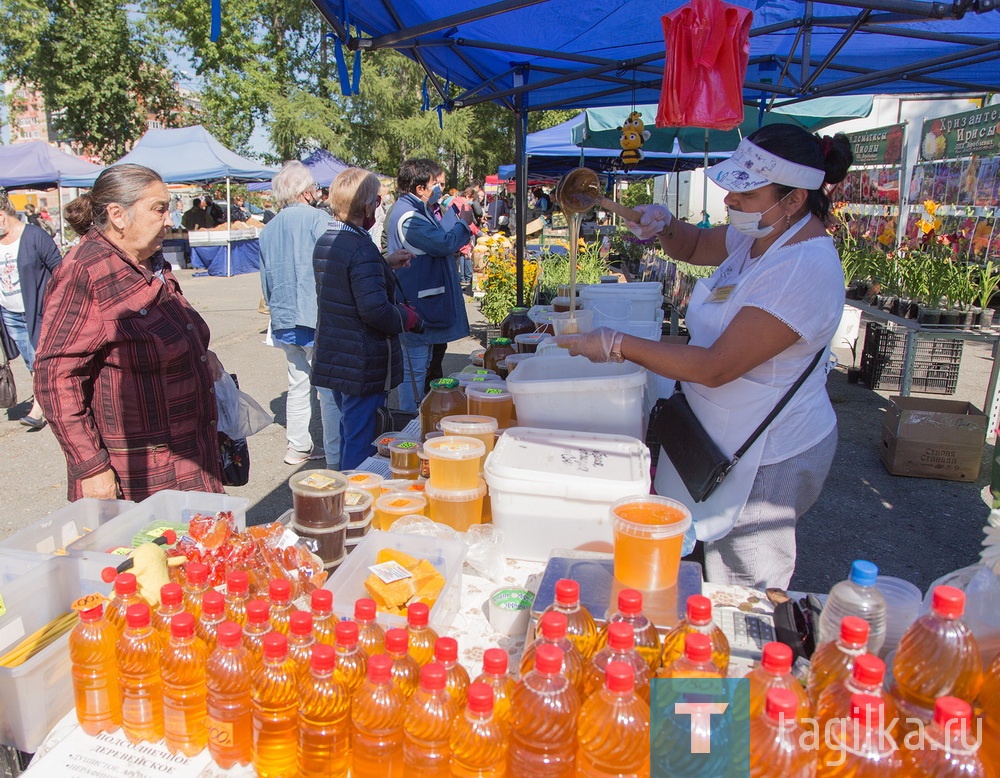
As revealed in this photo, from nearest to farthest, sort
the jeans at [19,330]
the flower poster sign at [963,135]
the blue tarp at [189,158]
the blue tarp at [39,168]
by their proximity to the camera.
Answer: the jeans at [19,330]
the flower poster sign at [963,135]
the blue tarp at [189,158]
the blue tarp at [39,168]

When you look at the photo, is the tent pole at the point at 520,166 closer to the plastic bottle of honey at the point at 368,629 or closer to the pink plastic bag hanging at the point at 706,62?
the pink plastic bag hanging at the point at 706,62

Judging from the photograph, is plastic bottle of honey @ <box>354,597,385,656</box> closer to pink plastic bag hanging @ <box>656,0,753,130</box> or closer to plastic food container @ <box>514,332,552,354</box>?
pink plastic bag hanging @ <box>656,0,753,130</box>

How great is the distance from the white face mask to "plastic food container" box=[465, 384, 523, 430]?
1044mm

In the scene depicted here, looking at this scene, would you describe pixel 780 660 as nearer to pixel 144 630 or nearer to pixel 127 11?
pixel 144 630

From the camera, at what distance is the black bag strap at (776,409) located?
2.15 meters

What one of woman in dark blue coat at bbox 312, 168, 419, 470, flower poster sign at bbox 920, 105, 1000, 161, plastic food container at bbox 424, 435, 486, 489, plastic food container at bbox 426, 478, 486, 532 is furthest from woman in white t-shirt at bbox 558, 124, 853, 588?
flower poster sign at bbox 920, 105, 1000, 161

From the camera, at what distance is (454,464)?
218cm

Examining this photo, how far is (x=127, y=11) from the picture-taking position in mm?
26609

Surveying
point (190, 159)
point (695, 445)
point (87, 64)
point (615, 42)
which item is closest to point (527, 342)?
point (695, 445)

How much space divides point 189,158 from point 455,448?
1554cm

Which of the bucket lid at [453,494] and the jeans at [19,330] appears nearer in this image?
the bucket lid at [453,494]

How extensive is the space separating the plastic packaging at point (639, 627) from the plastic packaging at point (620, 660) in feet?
0.30

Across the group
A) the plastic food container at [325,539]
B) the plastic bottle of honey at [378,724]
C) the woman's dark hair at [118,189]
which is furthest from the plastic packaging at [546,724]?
the woman's dark hair at [118,189]

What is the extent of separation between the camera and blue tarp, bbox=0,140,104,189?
17.0 metres
